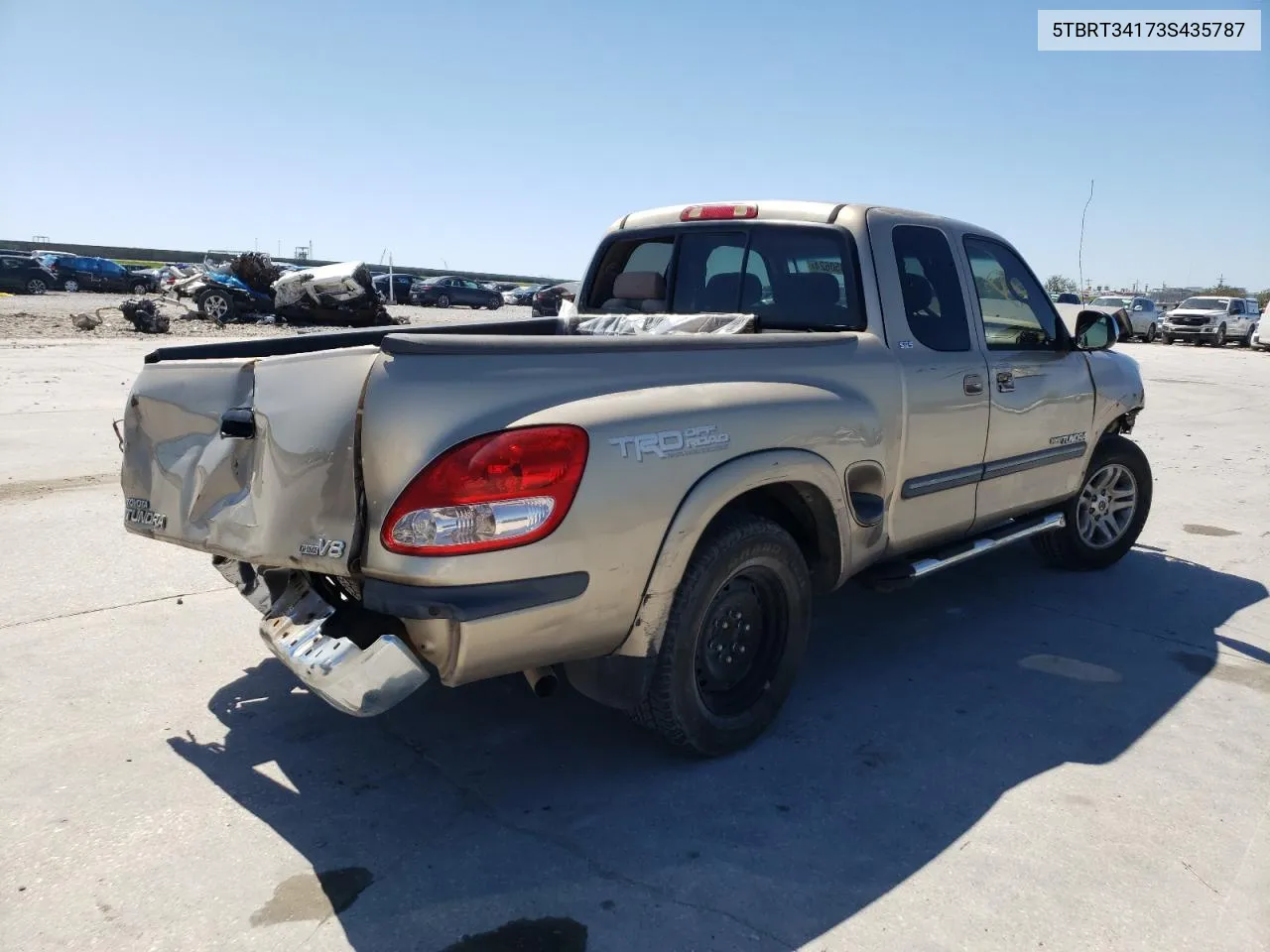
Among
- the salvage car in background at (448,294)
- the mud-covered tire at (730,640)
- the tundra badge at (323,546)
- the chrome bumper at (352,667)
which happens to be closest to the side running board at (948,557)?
the mud-covered tire at (730,640)

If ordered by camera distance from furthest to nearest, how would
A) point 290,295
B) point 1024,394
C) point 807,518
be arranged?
point 290,295
point 1024,394
point 807,518

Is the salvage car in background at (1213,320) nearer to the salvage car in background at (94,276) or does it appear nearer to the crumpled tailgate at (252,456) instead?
the crumpled tailgate at (252,456)

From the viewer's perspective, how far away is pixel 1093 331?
5.15 metres

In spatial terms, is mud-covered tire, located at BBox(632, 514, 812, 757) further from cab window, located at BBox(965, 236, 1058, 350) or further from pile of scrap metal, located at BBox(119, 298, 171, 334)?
pile of scrap metal, located at BBox(119, 298, 171, 334)

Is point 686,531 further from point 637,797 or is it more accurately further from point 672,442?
point 637,797

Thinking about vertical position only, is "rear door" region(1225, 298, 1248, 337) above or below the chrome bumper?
above

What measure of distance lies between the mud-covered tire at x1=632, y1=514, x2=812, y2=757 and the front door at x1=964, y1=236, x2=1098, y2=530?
152 cm

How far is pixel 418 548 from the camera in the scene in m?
2.57

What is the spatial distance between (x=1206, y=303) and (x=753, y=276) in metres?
35.6

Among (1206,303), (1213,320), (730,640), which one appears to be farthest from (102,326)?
(1206,303)

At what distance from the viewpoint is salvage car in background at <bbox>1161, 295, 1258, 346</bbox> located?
32.9 meters

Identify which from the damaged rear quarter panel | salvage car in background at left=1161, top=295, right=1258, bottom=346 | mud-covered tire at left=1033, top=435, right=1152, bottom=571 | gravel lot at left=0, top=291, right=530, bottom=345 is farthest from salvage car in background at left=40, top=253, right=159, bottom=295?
the damaged rear quarter panel

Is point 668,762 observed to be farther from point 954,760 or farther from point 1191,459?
point 1191,459

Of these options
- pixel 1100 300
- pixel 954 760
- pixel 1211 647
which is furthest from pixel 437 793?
pixel 1100 300
